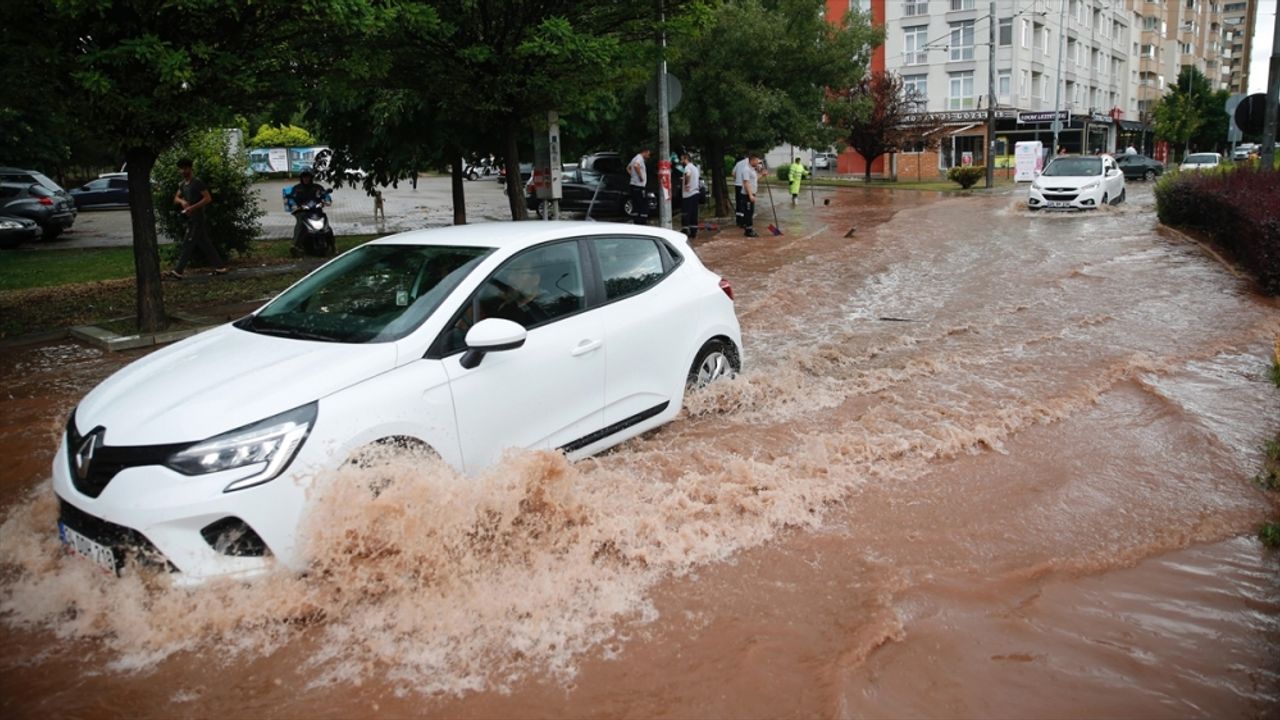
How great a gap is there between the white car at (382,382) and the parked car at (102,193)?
29976 millimetres

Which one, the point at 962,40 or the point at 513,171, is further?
the point at 962,40

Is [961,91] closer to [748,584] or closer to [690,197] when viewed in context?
[690,197]

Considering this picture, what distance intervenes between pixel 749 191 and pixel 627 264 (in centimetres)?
1431

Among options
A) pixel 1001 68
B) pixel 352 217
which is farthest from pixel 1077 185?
pixel 1001 68

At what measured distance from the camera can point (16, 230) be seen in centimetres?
1934

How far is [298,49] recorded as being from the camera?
9.39m

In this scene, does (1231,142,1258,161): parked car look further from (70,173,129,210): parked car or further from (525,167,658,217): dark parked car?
(70,173,129,210): parked car

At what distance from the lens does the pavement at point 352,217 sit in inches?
835

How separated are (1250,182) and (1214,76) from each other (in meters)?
121

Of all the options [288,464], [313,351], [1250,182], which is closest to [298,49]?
[313,351]

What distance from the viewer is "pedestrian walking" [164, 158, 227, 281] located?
1361 cm

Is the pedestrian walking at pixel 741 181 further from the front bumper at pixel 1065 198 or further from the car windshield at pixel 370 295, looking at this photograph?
the car windshield at pixel 370 295

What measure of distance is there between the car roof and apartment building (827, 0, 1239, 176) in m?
48.0

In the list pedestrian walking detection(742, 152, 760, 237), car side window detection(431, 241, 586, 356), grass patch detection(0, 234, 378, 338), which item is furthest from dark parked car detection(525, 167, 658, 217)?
car side window detection(431, 241, 586, 356)
